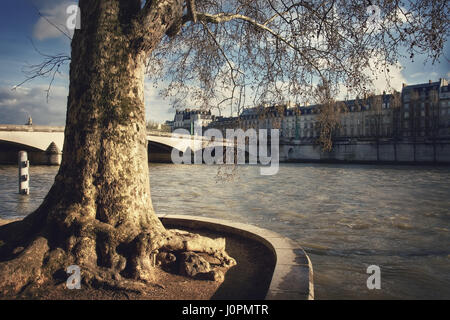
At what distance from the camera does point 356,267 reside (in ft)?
17.0

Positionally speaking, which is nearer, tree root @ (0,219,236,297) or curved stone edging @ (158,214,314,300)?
curved stone edging @ (158,214,314,300)

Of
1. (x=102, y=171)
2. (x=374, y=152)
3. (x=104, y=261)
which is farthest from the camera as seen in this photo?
(x=374, y=152)

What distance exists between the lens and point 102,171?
3.26 m

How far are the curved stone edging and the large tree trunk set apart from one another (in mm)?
1043

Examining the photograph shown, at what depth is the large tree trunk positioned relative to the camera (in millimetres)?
3113

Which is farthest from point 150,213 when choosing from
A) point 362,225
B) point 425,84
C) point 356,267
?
point 425,84

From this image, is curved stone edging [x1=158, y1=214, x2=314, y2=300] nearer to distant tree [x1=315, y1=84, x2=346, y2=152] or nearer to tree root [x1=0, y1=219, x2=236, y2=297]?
tree root [x1=0, y1=219, x2=236, y2=297]

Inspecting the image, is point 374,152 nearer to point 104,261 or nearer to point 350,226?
point 350,226

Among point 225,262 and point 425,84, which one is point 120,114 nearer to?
point 225,262

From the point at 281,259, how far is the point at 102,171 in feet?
6.11

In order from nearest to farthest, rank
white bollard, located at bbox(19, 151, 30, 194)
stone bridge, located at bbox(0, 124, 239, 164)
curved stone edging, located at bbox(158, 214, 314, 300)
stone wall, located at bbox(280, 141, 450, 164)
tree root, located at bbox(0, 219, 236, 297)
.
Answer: curved stone edging, located at bbox(158, 214, 314, 300) < tree root, located at bbox(0, 219, 236, 297) < white bollard, located at bbox(19, 151, 30, 194) < stone bridge, located at bbox(0, 124, 239, 164) < stone wall, located at bbox(280, 141, 450, 164)

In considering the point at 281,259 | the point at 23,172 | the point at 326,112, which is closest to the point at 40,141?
the point at 23,172

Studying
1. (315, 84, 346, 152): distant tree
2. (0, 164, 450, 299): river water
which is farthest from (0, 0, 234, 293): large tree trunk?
(315, 84, 346, 152): distant tree
